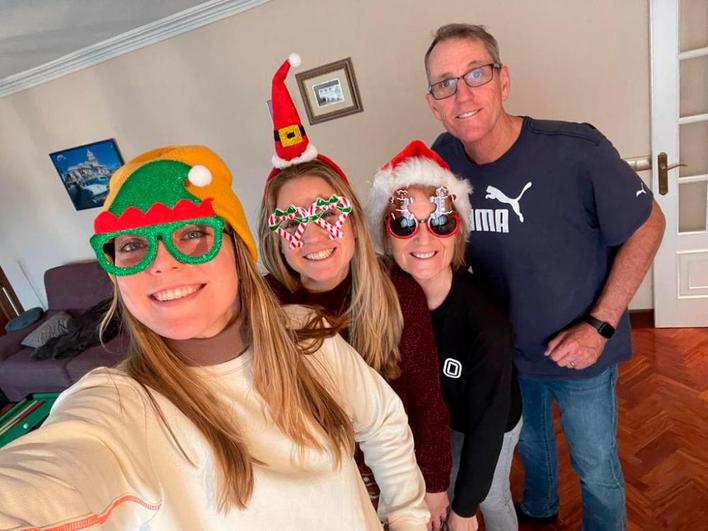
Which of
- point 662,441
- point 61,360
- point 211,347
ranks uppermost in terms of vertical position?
point 211,347

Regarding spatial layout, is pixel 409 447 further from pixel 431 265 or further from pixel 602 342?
pixel 602 342

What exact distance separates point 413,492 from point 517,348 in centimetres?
67

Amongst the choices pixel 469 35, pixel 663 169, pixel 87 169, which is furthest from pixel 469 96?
pixel 87 169

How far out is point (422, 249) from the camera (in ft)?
3.49

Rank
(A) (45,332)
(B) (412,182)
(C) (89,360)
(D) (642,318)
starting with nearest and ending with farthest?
(B) (412,182)
(D) (642,318)
(C) (89,360)
(A) (45,332)

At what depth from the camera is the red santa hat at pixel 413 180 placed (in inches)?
44.3

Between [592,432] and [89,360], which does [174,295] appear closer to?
[592,432]

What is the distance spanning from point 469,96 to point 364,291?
0.70 meters

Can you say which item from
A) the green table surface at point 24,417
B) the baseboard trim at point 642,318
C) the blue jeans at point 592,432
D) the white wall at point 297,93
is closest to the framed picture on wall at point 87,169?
the white wall at point 297,93

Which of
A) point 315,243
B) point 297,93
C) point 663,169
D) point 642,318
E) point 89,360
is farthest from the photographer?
point 89,360

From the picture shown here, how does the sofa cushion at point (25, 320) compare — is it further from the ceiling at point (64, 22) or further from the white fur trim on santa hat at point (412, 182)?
the white fur trim on santa hat at point (412, 182)

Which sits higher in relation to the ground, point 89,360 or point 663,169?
point 663,169

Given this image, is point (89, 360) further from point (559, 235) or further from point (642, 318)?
point (642, 318)

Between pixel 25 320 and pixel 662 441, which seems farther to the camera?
pixel 25 320
